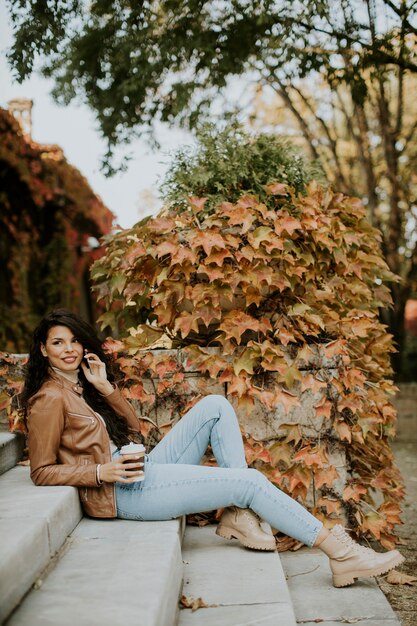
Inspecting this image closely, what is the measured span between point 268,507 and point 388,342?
5.55 ft

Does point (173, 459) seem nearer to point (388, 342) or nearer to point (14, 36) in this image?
point (388, 342)

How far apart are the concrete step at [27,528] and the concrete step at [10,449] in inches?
6.9

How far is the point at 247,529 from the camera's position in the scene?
2834 mm

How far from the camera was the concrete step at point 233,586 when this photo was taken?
2.28 meters

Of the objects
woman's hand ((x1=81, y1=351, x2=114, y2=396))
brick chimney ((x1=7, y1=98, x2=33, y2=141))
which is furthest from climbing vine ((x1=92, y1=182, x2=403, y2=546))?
brick chimney ((x1=7, y1=98, x2=33, y2=141))

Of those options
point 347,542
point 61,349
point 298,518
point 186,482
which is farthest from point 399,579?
point 61,349

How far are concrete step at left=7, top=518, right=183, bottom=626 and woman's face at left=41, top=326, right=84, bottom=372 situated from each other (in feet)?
2.34

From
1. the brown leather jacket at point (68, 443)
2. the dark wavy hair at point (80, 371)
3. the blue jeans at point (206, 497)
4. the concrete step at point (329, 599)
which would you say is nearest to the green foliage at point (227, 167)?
the dark wavy hair at point (80, 371)

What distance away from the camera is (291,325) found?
11.5ft

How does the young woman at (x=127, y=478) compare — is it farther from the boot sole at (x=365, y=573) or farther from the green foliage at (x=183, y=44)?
the green foliage at (x=183, y=44)

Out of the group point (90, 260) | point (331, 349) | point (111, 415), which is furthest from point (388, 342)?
point (90, 260)

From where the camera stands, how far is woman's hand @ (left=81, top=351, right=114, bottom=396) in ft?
10.1

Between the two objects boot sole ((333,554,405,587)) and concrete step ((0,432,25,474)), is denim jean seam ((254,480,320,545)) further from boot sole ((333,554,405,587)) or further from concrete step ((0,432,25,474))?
concrete step ((0,432,25,474))

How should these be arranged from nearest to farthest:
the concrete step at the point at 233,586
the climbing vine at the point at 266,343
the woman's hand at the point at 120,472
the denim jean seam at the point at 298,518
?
the concrete step at the point at 233,586
the woman's hand at the point at 120,472
the denim jean seam at the point at 298,518
the climbing vine at the point at 266,343
